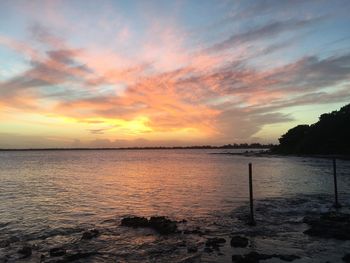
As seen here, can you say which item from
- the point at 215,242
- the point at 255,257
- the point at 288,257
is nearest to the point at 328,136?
the point at 215,242

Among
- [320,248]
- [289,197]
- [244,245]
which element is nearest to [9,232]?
[244,245]

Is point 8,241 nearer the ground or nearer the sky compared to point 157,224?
nearer the ground

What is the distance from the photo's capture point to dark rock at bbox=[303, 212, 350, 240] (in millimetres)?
21938

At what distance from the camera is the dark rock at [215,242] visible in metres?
20.9

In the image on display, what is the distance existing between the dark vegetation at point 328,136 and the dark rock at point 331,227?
346 ft

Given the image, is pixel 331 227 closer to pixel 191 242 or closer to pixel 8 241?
pixel 191 242

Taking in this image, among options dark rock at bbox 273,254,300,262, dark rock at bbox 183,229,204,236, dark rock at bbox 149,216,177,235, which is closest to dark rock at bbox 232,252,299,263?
dark rock at bbox 273,254,300,262

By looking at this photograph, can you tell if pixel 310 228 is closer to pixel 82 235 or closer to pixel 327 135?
pixel 82 235

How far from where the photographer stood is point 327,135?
136 meters

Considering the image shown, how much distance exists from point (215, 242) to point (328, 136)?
125505 millimetres

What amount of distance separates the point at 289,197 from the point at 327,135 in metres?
104

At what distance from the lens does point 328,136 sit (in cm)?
13475

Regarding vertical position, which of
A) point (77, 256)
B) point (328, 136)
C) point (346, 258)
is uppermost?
point (328, 136)

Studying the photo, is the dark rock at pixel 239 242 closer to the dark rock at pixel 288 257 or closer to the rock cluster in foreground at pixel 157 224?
the dark rock at pixel 288 257
